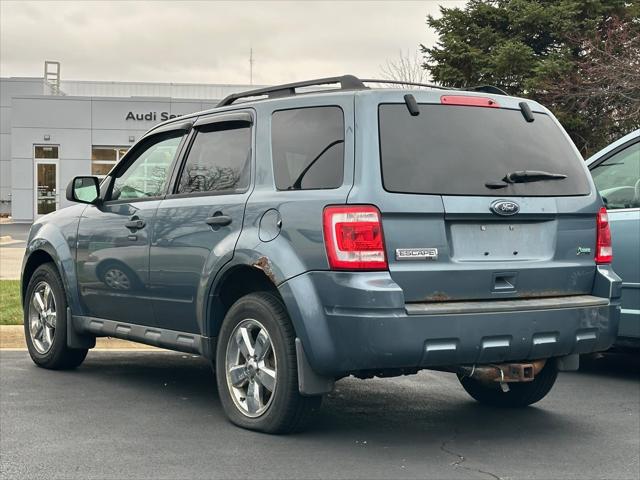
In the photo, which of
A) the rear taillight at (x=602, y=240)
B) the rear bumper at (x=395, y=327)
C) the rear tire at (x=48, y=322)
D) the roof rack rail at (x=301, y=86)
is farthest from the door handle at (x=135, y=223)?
the rear taillight at (x=602, y=240)

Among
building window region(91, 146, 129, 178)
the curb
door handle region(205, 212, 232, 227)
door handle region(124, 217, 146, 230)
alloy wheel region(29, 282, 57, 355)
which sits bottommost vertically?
the curb

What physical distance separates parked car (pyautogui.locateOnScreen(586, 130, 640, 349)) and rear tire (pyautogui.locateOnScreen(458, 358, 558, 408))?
3.93 feet

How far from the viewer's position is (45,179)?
4203 centimetres

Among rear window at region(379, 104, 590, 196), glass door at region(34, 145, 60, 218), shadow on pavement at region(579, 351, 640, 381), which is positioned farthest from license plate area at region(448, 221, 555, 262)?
glass door at region(34, 145, 60, 218)

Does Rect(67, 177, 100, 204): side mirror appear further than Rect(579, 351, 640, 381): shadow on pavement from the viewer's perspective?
No

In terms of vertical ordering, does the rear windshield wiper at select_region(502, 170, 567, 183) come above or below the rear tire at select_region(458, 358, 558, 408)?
above

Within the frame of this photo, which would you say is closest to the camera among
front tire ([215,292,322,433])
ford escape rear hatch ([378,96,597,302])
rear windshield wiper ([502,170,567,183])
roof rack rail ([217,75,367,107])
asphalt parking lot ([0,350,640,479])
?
asphalt parking lot ([0,350,640,479])

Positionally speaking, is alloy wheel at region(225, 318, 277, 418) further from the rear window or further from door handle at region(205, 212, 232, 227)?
the rear window

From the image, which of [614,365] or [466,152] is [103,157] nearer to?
[614,365]

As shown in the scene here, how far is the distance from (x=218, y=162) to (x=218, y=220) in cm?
52

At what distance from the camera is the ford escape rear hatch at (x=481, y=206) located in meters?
4.85

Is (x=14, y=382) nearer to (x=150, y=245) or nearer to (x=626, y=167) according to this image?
(x=150, y=245)

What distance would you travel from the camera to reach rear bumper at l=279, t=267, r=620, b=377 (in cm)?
468

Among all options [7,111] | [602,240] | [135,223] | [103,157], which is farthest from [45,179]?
[602,240]
